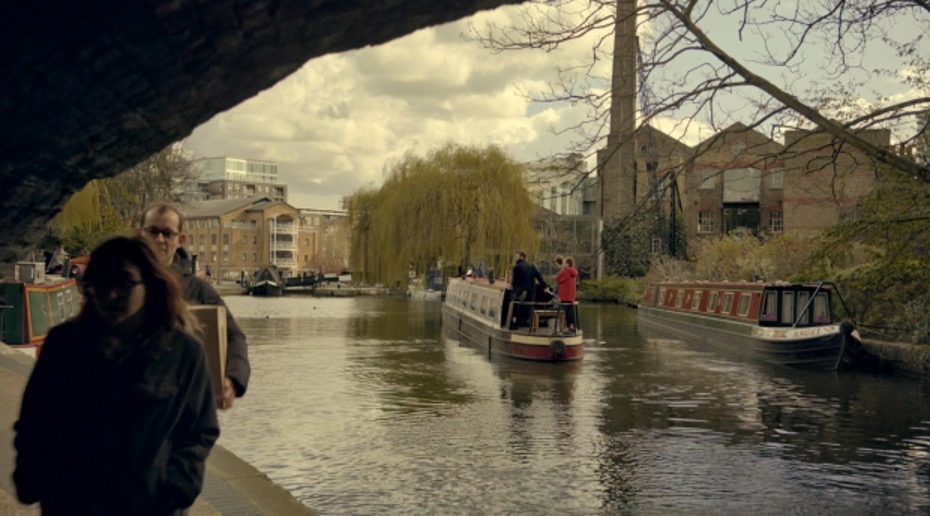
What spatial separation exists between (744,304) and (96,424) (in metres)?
23.5

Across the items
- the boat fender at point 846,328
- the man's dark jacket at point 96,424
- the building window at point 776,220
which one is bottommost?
the boat fender at point 846,328

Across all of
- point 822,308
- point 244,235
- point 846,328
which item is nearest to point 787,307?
point 822,308

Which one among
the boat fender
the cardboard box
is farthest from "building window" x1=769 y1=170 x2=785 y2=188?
the cardboard box

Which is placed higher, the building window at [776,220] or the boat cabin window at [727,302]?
the building window at [776,220]

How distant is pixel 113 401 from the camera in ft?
8.90

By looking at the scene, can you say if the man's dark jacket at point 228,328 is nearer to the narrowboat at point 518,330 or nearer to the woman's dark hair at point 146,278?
the woman's dark hair at point 146,278

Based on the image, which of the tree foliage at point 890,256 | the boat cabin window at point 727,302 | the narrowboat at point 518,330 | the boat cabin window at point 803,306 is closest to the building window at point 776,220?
the tree foliage at point 890,256

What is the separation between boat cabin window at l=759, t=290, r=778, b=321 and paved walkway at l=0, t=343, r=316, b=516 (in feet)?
56.1

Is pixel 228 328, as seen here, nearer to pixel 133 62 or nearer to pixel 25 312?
pixel 133 62

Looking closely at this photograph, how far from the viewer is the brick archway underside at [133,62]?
8.25 feet

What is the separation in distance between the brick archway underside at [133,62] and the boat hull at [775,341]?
18.9 metres

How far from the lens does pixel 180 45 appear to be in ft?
8.51

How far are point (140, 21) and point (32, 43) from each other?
0.96 ft

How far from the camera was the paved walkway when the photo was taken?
571cm
